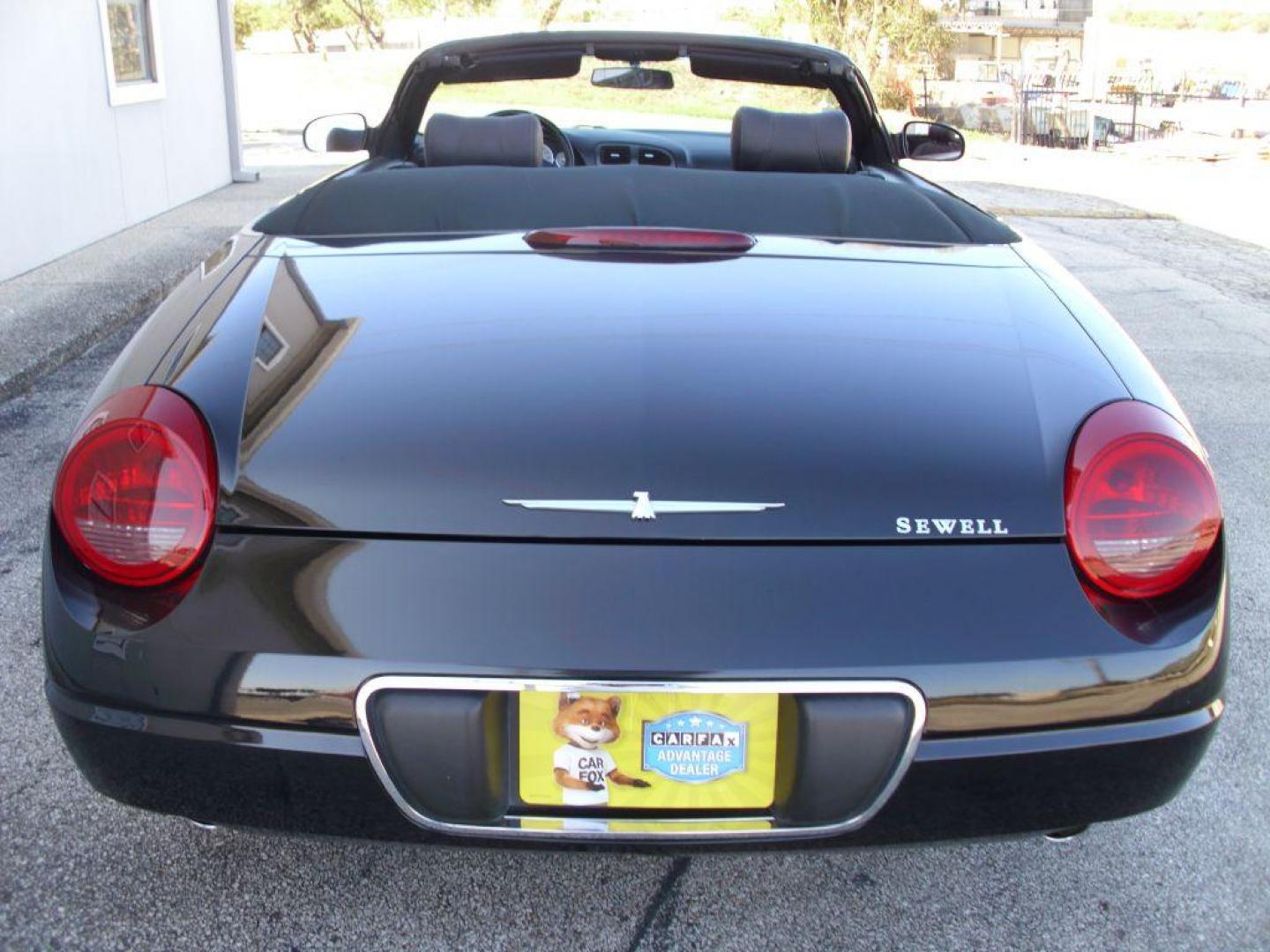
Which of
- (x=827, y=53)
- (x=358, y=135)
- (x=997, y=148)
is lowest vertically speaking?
(x=997, y=148)

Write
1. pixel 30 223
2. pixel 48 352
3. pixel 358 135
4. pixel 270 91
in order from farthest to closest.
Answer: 1. pixel 270 91
2. pixel 30 223
3. pixel 48 352
4. pixel 358 135

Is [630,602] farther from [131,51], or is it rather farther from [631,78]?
[131,51]

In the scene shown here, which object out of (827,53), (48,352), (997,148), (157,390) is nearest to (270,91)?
(997,148)

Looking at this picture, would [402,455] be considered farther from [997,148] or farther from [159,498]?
[997,148]

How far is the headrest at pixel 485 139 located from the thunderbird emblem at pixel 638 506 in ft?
5.66

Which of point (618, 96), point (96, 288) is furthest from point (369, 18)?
point (96, 288)

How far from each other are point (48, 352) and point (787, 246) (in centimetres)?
420

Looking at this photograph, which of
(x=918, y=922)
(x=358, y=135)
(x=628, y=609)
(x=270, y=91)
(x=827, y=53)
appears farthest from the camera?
(x=270, y=91)

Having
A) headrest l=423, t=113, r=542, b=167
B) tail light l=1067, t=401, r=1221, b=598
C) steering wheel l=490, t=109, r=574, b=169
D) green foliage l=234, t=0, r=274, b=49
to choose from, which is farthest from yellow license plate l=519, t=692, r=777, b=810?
green foliage l=234, t=0, r=274, b=49

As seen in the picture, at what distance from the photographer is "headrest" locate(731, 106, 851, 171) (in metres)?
3.19

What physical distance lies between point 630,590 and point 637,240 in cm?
96

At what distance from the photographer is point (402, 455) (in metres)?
1.61

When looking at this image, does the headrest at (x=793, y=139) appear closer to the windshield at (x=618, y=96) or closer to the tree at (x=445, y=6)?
the windshield at (x=618, y=96)

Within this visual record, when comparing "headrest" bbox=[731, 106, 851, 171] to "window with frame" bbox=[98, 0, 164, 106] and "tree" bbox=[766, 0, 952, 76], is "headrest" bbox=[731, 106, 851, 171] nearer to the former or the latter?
"window with frame" bbox=[98, 0, 164, 106]
